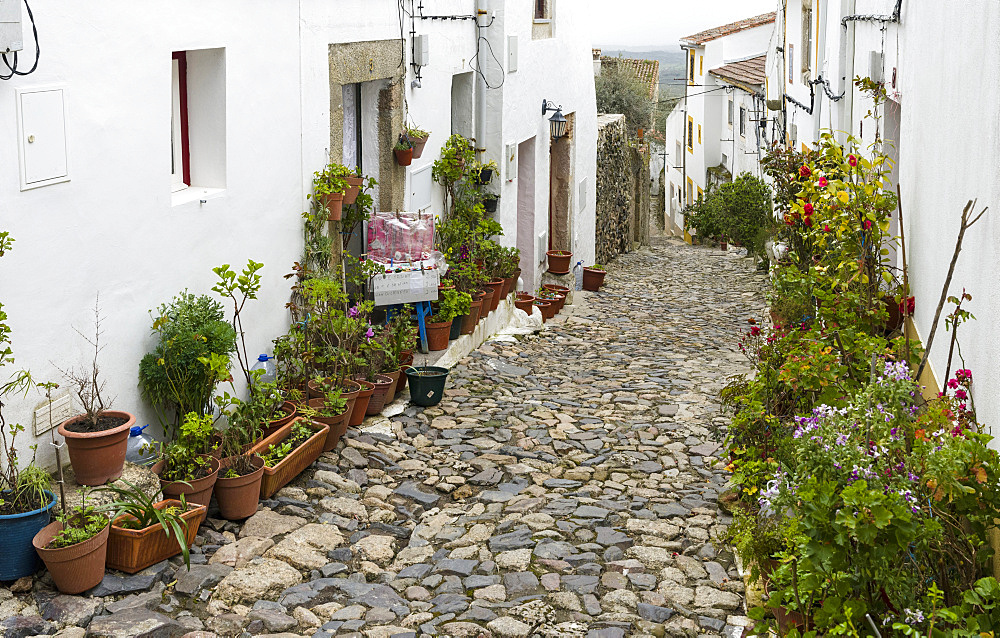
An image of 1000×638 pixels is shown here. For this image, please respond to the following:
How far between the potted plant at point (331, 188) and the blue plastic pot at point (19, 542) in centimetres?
411

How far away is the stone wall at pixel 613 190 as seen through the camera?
2144cm

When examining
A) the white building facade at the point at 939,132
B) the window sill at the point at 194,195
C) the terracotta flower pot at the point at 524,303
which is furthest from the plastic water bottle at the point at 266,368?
the terracotta flower pot at the point at 524,303

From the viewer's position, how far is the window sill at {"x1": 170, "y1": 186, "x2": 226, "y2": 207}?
20.8 ft

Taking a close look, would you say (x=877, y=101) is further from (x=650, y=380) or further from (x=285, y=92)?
(x=285, y=92)

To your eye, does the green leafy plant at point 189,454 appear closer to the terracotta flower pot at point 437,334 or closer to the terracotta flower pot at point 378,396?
the terracotta flower pot at point 378,396

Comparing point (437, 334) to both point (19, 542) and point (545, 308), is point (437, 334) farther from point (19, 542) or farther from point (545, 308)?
point (19, 542)

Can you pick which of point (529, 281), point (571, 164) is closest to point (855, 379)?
point (529, 281)

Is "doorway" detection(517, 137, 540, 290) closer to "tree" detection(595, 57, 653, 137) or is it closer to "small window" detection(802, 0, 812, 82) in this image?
"small window" detection(802, 0, 812, 82)

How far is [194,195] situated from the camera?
654 cm

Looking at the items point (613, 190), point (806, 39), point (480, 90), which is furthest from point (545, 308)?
point (613, 190)

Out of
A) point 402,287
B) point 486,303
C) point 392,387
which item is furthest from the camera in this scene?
point 486,303

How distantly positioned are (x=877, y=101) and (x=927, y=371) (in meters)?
3.37

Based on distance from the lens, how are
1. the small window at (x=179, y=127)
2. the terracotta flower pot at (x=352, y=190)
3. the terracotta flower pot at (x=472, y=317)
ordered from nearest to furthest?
the small window at (x=179, y=127) → the terracotta flower pot at (x=352, y=190) → the terracotta flower pot at (x=472, y=317)

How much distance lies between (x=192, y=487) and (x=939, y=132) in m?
4.59
